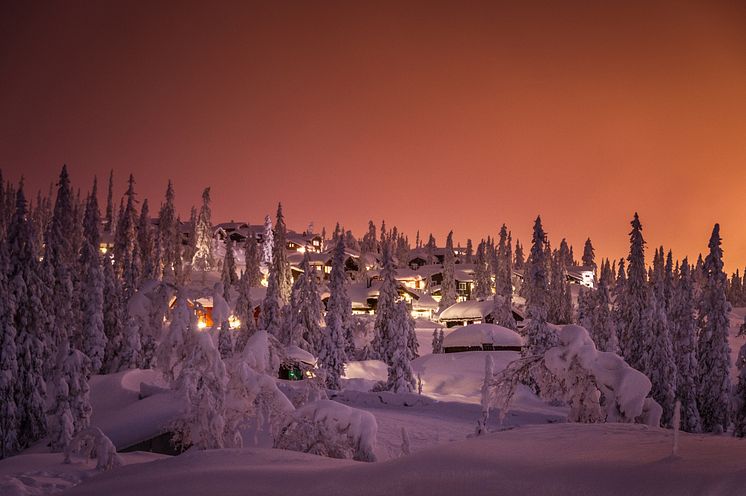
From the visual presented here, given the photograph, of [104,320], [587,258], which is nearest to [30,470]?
[104,320]

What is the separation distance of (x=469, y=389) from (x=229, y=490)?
4465 centimetres

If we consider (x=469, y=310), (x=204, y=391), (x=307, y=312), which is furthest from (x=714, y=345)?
(x=469, y=310)

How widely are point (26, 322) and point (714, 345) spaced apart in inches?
1744

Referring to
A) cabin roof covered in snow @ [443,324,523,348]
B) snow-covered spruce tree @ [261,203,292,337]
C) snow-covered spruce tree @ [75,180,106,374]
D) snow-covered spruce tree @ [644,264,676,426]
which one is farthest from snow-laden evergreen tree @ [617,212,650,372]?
snow-covered spruce tree @ [75,180,106,374]

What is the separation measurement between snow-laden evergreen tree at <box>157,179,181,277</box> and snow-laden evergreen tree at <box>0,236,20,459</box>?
66648 mm

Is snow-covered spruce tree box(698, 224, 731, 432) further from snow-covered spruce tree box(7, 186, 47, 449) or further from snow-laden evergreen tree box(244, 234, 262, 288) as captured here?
snow-laden evergreen tree box(244, 234, 262, 288)

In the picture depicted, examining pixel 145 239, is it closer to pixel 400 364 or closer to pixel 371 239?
pixel 400 364

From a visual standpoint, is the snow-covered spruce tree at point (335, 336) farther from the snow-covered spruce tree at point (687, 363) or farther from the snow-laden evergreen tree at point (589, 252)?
the snow-laden evergreen tree at point (589, 252)

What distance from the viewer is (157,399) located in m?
29.5

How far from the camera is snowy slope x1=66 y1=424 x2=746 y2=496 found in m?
7.07

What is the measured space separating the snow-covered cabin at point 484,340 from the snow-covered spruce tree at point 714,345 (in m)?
21.9

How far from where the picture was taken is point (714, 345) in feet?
135

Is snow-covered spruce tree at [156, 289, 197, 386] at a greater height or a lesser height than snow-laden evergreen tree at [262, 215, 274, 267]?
lesser

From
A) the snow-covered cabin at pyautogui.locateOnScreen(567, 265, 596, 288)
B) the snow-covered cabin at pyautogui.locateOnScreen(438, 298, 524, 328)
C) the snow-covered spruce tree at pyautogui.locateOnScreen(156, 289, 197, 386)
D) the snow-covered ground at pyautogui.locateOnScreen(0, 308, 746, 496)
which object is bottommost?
→ the snow-covered ground at pyautogui.locateOnScreen(0, 308, 746, 496)
